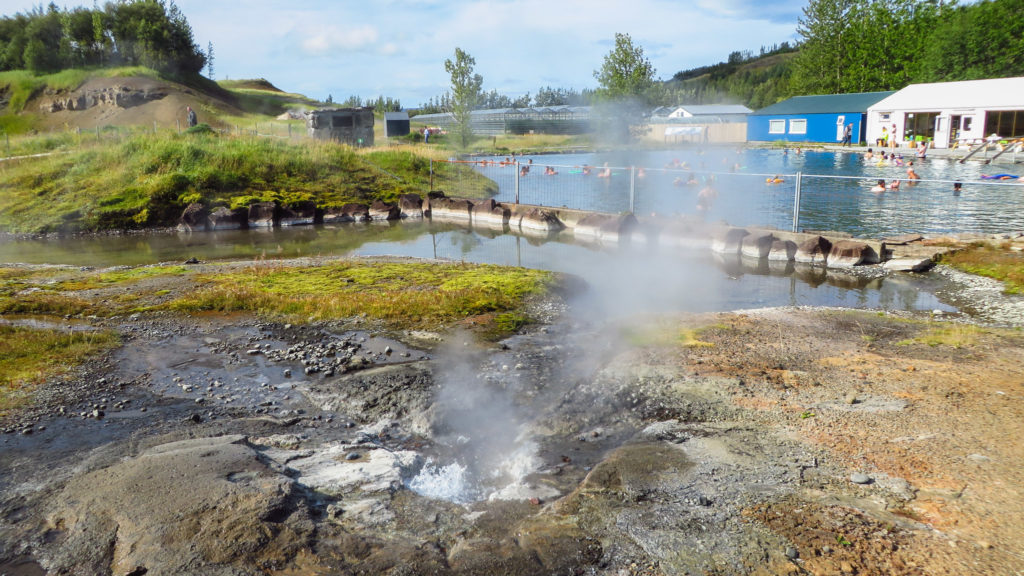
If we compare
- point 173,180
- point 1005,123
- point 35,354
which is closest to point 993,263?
point 35,354

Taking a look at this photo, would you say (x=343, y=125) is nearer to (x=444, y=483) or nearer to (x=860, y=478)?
(x=444, y=483)

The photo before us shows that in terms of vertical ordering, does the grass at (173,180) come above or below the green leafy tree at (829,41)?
below

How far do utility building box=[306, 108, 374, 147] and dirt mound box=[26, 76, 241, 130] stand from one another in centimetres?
1234

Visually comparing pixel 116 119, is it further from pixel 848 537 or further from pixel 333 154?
pixel 848 537

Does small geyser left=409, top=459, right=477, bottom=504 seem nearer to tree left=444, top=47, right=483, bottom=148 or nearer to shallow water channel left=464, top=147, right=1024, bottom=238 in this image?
shallow water channel left=464, top=147, right=1024, bottom=238

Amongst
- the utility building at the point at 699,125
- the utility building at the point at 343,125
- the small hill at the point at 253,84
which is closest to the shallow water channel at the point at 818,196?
the utility building at the point at 343,125

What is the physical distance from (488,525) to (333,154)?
28.6m

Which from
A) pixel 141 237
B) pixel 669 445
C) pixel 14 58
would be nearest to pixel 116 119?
pixel 14 58

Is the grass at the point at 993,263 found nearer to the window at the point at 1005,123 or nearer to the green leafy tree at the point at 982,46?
the window at the point at 1005,123

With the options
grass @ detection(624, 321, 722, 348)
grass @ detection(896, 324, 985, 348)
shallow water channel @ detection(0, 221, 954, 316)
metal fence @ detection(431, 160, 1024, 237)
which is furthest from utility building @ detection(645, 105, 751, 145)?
grass @ detection(624, 321, 722, 348)

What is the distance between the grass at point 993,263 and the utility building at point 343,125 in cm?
3372

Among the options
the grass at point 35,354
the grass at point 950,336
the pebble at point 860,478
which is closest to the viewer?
the pebble at point 860,478

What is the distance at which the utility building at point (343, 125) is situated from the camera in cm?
4250

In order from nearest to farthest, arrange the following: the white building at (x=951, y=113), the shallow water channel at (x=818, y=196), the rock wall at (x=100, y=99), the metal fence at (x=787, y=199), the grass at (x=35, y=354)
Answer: the grass at (x=35, y=354)
the metal fence at (x=787, y=199)
the shallow water channel at (x=818, y=196)
the white building at (x=951, y=113)
the rock wall at (x=100, y=99)
